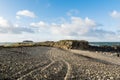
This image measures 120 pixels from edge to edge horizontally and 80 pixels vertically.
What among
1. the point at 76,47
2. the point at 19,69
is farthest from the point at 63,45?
the point at 19,69

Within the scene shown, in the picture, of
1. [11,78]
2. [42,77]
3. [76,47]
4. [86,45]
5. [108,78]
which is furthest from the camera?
[86,45]

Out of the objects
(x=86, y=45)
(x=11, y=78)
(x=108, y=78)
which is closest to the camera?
(x=11, y=78)

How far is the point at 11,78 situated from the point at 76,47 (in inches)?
1798

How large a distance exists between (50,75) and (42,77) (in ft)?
3.25

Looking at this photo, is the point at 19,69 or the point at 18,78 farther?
the point at 19,69

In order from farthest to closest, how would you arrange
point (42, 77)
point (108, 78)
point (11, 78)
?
point (108, 78), point (42, 77), point (11, 78)

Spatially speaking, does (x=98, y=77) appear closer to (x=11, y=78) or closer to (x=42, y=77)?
(x=42, y=77)

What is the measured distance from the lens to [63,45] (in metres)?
61.3

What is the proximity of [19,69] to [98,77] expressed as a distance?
588cm

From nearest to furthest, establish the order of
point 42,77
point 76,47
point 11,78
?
point 11,78 < point 42,77 < point 76,47

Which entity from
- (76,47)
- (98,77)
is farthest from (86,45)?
(98,77)

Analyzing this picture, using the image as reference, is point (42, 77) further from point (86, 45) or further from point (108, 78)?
point (86, 45)

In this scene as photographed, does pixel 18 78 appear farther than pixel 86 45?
No

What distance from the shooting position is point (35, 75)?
1612 centimetres
